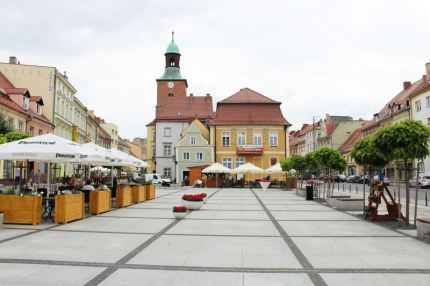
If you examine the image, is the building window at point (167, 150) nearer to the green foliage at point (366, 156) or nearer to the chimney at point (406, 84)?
the chimney at point (406, 84)

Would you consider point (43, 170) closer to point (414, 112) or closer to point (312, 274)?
point (312, 274)

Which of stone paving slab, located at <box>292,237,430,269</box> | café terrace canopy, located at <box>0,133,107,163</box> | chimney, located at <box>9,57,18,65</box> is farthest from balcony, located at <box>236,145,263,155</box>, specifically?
stone paving slab, located at <box>292,237,430,269</box>

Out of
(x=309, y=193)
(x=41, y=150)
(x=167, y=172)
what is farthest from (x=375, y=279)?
(x=167, y=172)

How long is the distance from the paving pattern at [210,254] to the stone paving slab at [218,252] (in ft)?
0.06

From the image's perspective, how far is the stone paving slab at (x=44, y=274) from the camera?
628cm

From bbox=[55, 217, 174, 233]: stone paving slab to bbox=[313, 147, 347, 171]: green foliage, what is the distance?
37.8 ft

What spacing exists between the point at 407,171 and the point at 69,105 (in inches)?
1751

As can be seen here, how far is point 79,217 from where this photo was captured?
14109 mm

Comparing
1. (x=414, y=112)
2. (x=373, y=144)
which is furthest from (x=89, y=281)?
(x=414, y=112)

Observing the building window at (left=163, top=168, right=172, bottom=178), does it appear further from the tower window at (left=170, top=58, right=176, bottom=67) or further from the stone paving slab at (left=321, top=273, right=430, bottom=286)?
the stone paving slab at (left=321, top=273, right=430, bottom=286)

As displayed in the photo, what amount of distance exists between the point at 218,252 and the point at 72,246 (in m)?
3.30

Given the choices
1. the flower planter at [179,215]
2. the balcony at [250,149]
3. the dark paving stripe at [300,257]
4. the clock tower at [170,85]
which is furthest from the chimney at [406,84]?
the flower planter at [179,215]

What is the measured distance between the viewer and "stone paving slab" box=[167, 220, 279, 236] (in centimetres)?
1152

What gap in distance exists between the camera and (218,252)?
872cm
